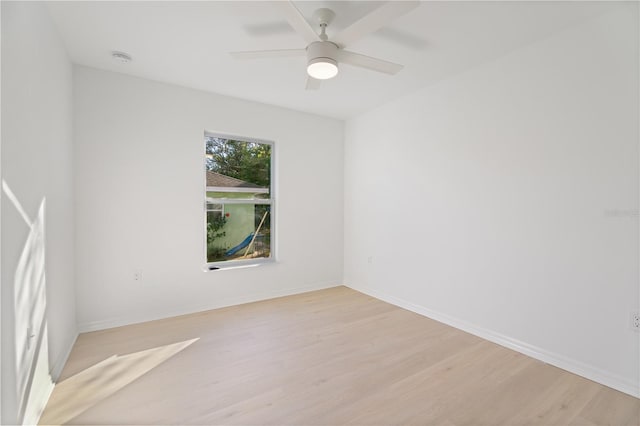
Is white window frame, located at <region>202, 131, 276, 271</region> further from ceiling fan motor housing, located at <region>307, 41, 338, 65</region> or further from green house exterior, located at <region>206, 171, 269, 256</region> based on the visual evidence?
ceiling fan motor housing, located at <region>307, 41, 338, 65</region>

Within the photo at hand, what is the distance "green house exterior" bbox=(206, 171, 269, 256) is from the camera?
366cm

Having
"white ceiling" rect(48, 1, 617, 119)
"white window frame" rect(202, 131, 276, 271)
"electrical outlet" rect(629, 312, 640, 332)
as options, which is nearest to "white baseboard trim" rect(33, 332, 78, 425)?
"white window frame" rect(202, 131, 276, 271)

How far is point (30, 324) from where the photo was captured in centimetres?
165

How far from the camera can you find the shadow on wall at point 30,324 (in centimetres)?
144

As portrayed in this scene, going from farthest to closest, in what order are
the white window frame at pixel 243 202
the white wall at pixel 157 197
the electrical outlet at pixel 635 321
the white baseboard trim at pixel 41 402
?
the white window frame at pixel 243 202 < the white wall at pixel 157 197 < the electrical outlet at pixel 635 321 < the white baseboard trim at pixel 41 402

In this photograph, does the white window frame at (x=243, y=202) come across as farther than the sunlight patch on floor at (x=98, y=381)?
Yes

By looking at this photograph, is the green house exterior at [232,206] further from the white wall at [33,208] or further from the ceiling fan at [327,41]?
the ceiling fan at [327,41]

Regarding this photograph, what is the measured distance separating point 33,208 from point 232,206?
7.05 ft

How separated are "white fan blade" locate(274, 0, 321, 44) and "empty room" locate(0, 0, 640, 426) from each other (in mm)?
20

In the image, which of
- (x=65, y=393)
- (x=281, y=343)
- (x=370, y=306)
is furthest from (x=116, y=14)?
(x=370, y=306)

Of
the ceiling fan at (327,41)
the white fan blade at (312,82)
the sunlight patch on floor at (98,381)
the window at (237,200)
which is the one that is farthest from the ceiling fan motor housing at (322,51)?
the sunlight patch on floor at (98,381)

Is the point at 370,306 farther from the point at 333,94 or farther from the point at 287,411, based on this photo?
the point at 333,94

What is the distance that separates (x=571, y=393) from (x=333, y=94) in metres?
3.34

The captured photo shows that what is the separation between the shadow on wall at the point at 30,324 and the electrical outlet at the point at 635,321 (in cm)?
347
